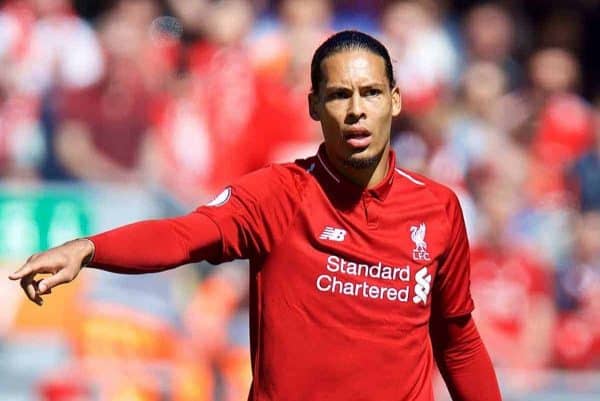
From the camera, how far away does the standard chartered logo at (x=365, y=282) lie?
4.10 metres

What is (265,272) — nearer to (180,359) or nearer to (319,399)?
(319,399)

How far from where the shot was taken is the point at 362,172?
13.9ft

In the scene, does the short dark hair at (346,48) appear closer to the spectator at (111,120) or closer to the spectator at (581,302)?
the spectator at (111,120)

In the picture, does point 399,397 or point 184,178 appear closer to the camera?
point 399,397

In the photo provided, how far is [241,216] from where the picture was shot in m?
4.00

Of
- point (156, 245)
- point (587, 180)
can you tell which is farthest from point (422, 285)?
point (587, 180)

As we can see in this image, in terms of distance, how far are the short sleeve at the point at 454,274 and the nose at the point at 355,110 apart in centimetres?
48

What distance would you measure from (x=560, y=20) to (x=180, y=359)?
4.72 metres

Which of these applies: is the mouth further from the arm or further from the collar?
the arm

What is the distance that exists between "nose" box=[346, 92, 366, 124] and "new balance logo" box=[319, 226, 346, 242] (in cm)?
35

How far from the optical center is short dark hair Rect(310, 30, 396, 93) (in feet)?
13.5

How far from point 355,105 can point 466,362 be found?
3.41 feet

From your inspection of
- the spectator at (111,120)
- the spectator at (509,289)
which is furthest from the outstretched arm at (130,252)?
the spectator at (509,289)

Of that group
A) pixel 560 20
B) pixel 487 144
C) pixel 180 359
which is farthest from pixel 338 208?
pixel 560 20
